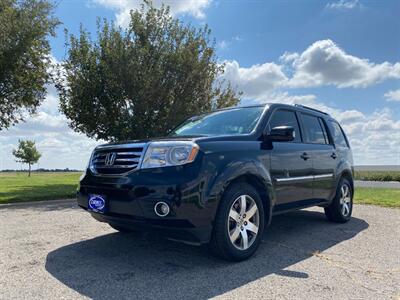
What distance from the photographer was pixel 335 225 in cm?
652

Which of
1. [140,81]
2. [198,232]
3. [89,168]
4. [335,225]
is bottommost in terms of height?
[335,225]

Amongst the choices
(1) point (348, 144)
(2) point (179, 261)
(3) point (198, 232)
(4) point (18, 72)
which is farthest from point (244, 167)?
(4) point (18, 72)

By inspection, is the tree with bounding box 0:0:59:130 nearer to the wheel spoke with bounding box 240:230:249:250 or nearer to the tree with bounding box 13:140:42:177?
the wheel spoke with bounding box 240:230:249:250

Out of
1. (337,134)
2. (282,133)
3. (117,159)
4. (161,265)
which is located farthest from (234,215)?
(337,134)

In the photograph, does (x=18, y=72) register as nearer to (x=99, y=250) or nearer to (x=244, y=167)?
(x=99, y=250)

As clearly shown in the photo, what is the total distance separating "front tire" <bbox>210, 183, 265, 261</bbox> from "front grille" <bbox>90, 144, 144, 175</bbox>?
40.5 inches

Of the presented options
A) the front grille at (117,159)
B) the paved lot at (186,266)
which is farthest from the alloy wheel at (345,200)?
the front grille at (117,159)

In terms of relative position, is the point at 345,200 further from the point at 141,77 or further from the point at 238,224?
the point at 141,77

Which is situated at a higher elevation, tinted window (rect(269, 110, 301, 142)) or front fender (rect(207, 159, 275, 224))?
tinted window (rect(269, 110, 301, 142))

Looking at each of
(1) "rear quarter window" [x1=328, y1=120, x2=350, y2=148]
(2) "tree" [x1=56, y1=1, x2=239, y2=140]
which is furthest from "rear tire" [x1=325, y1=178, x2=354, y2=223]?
(2) "tree" [x1=56, y1=1, x2=239, y2=140]

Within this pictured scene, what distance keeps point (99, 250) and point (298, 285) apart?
2394 mm

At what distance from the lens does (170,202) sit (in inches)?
141

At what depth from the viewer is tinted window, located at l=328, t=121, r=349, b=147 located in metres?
6.71

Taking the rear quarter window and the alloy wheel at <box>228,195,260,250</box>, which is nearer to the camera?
the alloy wheel at <box>228,195,260,250</box>
